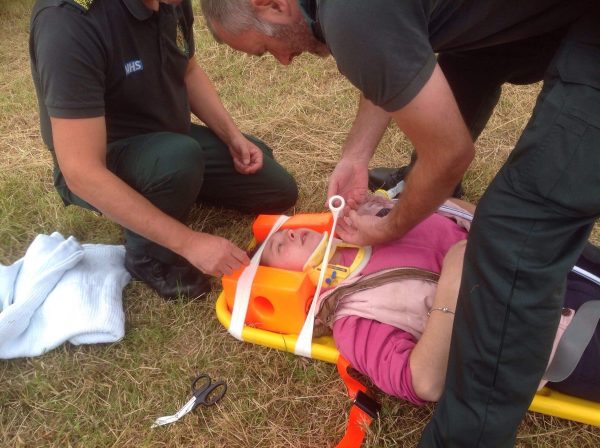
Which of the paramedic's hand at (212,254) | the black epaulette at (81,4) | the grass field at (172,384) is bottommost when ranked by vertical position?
the grass field at (172,384)

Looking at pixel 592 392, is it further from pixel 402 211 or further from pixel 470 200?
pixel 470 200

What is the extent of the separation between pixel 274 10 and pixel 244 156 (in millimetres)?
1202

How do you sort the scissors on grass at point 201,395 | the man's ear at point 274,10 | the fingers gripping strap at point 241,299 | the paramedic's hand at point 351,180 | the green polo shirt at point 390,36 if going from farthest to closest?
1. the paramedic's hand at point 351,180
2. the fingers gripping strap at point 241,299
3. the scissors on grass at point 201,395
4. the man's ear at point 274,10
5. the green polo shirt at point 390,36

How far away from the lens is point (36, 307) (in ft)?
7.13

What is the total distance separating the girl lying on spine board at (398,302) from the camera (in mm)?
1667

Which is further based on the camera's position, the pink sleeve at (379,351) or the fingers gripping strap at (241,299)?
the fingers gripping strap at (241,299)

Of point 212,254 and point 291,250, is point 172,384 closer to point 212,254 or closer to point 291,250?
point 212,254

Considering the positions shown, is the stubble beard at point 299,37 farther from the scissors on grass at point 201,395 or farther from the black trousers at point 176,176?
the scissors on grass at point 201,395

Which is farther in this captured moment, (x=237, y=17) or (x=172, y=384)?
(x=172, y=384)

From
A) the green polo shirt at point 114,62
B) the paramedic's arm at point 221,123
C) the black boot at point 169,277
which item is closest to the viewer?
the green polo shirt at point 114,62

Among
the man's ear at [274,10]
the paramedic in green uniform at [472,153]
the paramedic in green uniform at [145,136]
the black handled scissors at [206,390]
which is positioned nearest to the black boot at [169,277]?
the paramedic in green uniform at [145,136]

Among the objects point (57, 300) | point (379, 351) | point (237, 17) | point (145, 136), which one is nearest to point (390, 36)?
point (237, 17)

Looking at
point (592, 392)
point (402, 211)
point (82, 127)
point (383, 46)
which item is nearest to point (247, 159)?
point (82, 127)

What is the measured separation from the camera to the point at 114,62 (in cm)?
201
